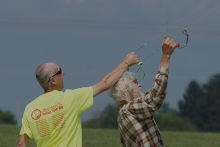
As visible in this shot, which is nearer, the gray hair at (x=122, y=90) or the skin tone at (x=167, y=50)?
the skin tone at (x=167, y=50)

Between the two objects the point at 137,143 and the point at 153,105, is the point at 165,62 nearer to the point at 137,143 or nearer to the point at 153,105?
the point at 153,105

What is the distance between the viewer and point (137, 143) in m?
3.71

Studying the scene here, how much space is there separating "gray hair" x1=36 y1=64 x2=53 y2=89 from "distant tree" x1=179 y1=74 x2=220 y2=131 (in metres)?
63.7

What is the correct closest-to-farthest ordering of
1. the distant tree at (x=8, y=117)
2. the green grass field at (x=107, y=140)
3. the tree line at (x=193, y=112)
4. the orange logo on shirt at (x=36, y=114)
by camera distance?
the orange logo on shirt at (x=36, y=114)
the green grass field at (x=107, y=140)
the distant tree at (x=8, y=117)
the tree line at (x=193, y=112)

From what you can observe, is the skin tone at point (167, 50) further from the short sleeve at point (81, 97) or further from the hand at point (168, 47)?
the short sleeve at point (81, 97)

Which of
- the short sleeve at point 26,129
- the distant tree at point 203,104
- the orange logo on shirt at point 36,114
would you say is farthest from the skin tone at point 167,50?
the distant tree at point 203,104

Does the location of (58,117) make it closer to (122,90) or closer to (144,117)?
(122,90)

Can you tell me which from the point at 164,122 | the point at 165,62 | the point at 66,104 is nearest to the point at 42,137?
the point at 66,104

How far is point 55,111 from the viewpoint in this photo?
3.57 metres

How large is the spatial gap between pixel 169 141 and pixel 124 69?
11.2 metres

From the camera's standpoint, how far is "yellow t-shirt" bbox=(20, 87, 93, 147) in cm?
358

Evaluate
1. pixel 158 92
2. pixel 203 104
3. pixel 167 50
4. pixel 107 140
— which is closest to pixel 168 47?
pixel 167 50

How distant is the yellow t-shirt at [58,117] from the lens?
3.58 meters

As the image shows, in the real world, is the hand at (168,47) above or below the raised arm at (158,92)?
above
